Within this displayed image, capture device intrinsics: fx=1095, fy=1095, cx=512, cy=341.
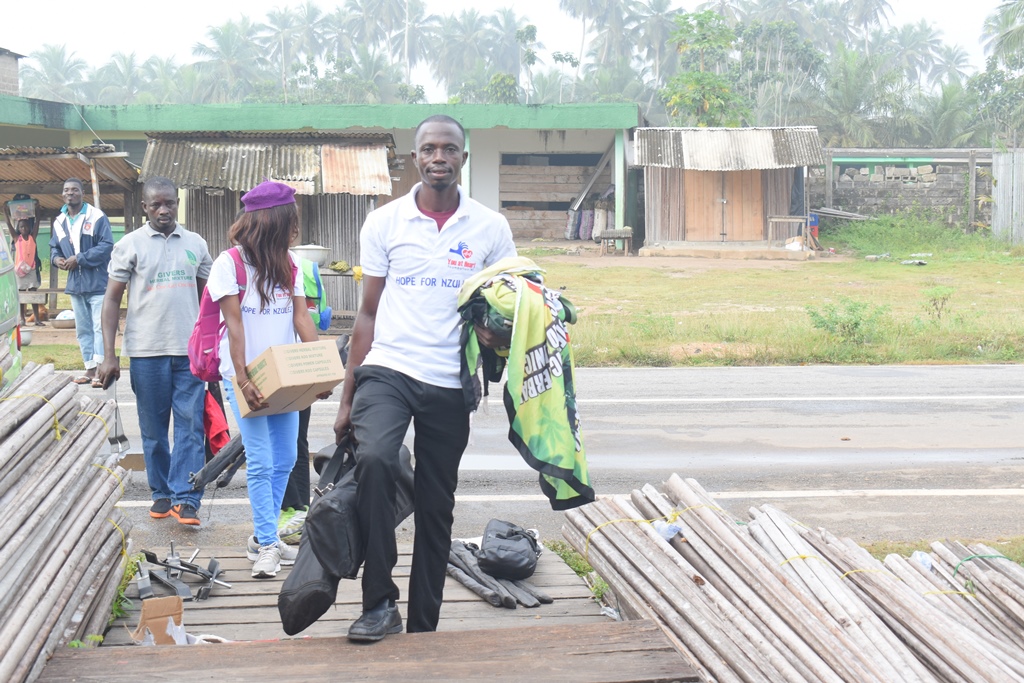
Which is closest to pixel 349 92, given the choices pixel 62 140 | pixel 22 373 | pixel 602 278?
pixel 62 140

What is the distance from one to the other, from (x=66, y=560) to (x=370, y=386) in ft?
4.40

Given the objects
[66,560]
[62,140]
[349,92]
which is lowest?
[66,560]

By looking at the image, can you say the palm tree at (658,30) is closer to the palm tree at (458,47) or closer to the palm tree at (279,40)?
the palm tree at (458,47)

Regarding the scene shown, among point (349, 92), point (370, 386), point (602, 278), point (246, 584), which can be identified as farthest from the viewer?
point (349, 92)

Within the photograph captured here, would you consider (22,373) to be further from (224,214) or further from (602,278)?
(602,278)

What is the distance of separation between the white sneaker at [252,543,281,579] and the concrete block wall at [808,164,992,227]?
28.6 metres

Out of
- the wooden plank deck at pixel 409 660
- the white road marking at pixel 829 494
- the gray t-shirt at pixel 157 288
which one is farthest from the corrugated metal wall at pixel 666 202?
the wooden plank deck at pixel 409 660

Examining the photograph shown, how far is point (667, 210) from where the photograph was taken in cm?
2983

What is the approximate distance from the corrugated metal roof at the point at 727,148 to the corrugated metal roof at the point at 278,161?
13166 mm

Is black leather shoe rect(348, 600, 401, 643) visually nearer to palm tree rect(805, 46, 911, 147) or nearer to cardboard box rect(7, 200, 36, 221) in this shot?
cardboard box rect(7, 200, 36, 221)

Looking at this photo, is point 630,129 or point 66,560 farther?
point 630,129

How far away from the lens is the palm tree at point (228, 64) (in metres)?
→ 90.1

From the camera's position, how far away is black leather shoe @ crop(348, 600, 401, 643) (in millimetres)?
3818

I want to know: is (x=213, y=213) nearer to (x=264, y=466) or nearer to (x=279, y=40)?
(x=264, y=466)
